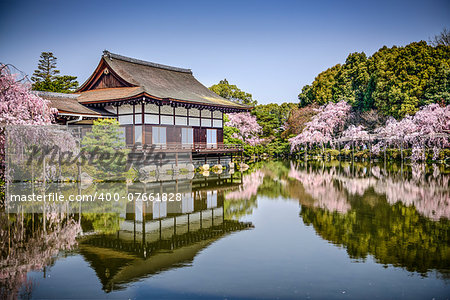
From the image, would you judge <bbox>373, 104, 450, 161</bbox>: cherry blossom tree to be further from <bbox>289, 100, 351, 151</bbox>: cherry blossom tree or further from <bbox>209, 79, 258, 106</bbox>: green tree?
<bbox>209, 79, 258, 106</bbox>: green tree

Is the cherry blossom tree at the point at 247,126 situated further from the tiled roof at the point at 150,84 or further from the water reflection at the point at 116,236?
the water reflection at the point at 116,236

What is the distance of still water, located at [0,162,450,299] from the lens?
602 centimetres

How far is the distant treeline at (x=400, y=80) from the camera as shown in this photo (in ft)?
119

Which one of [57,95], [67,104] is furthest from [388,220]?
[57,95]

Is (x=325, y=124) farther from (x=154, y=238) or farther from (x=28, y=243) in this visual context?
(x=28, y=243)

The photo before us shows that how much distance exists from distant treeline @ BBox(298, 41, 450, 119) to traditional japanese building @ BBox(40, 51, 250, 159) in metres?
17.2

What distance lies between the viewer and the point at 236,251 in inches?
318

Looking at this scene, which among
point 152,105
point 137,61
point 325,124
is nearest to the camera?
point 152,105

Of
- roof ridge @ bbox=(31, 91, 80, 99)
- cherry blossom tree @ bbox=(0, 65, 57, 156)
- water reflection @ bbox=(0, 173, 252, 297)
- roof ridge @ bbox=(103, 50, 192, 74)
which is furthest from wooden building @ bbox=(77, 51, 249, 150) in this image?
water reflection @ bbox=(0, 173, 252, 297)

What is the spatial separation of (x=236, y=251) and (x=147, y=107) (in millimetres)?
17875

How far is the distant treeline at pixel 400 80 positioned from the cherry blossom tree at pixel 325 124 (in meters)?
1.43

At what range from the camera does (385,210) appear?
39.1ft

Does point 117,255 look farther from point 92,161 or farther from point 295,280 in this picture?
point 92,161

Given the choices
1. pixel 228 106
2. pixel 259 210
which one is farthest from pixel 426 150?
pixel 259 210
